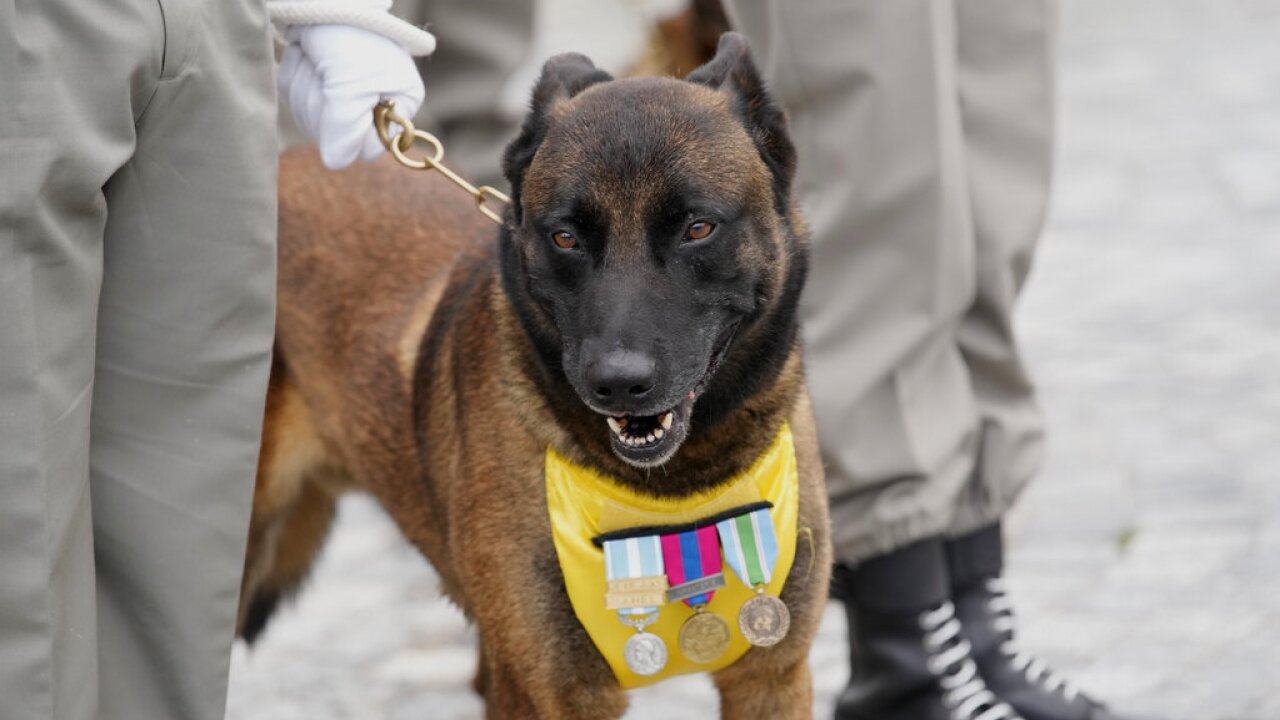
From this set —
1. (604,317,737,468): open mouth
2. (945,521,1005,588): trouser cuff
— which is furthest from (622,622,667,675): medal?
(945,521,1005,588): trouser cuff

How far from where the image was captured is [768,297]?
110 inches

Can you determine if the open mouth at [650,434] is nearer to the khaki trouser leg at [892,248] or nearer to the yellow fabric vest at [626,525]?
the yellow fabric vest at [626,525]

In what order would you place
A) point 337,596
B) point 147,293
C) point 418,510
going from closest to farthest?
point 147,293 → point 418,510 → point 337,596

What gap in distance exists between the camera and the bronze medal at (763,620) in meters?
2.84

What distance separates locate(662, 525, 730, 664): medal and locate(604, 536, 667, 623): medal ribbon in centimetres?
2

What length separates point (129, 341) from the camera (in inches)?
95.7

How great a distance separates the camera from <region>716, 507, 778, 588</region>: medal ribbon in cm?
282

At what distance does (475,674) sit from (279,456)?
2.07ft

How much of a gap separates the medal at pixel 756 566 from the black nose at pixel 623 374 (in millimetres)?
391

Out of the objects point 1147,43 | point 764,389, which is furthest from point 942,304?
point 1147,43

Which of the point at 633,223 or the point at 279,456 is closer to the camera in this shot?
the point at 633,223

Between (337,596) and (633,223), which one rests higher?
(633,223)

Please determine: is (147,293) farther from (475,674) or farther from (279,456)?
(475,674)

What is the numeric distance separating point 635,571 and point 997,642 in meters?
1.16
